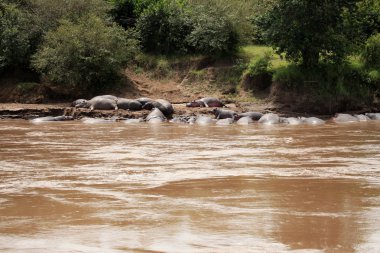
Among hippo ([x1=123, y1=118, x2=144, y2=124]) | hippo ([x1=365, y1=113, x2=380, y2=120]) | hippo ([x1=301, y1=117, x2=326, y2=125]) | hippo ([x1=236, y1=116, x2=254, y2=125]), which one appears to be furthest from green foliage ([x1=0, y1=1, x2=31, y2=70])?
hippo ([x1=365, y1=113, x2=380, y2=120])

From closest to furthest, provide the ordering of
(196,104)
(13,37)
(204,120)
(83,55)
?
(204,120)
(196,104)
(83,55)
(13,37)

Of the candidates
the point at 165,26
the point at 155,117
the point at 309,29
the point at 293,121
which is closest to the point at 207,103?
the point at 155,117

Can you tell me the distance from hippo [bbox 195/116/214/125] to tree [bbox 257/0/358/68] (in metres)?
4.69

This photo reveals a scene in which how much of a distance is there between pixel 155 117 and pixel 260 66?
5.65 meters

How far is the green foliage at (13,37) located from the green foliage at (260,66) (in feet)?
34.6

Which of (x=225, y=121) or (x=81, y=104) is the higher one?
(x=81, y=104)

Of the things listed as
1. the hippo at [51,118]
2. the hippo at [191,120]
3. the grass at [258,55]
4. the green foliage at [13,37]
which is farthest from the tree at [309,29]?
the green foliage at [13,37]

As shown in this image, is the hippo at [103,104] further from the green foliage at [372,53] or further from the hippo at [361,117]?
the green foliage at [372,53]

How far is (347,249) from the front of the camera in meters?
4.94

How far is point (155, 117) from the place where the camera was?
66.6 feet

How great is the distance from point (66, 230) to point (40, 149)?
7.36m

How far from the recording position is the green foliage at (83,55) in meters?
23.5

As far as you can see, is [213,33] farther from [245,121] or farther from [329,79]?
[245,121]

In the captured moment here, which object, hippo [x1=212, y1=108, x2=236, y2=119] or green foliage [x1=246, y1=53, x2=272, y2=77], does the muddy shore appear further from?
green foliage [x1=246, y1=53, x2=272, y2=77]
